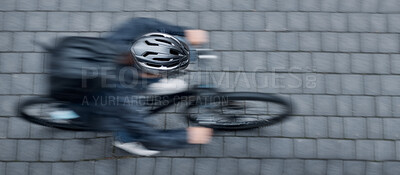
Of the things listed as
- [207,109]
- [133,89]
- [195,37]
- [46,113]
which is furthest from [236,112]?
[46,113]

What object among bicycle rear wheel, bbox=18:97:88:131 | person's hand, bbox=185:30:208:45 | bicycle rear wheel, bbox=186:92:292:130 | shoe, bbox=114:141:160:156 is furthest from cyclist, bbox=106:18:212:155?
bicycle rear wheel, bbox=18:97:88:131

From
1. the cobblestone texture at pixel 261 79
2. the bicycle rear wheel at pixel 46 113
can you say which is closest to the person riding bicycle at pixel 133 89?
the bicycle rear wheel at pixel 46 113

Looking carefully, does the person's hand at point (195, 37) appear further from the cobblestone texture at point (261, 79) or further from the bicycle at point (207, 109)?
the cobblestone texture at point (261, 79)

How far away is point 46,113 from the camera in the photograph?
4516 millimetres

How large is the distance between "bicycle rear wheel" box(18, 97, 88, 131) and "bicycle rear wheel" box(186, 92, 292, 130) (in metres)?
1.26

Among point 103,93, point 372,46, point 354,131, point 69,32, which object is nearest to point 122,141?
point 103,93

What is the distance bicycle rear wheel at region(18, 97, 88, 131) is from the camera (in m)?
4.09

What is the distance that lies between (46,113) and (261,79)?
8.39 feet

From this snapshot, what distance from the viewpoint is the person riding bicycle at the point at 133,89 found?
3256mm

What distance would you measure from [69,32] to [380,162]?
402cm

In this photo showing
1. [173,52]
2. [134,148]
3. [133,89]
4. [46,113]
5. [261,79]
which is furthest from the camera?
[261,79]

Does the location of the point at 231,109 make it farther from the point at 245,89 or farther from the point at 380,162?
the point at 380,162

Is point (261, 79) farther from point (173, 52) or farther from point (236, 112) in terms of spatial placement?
point (173, 52)

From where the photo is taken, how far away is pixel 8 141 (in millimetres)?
4520
